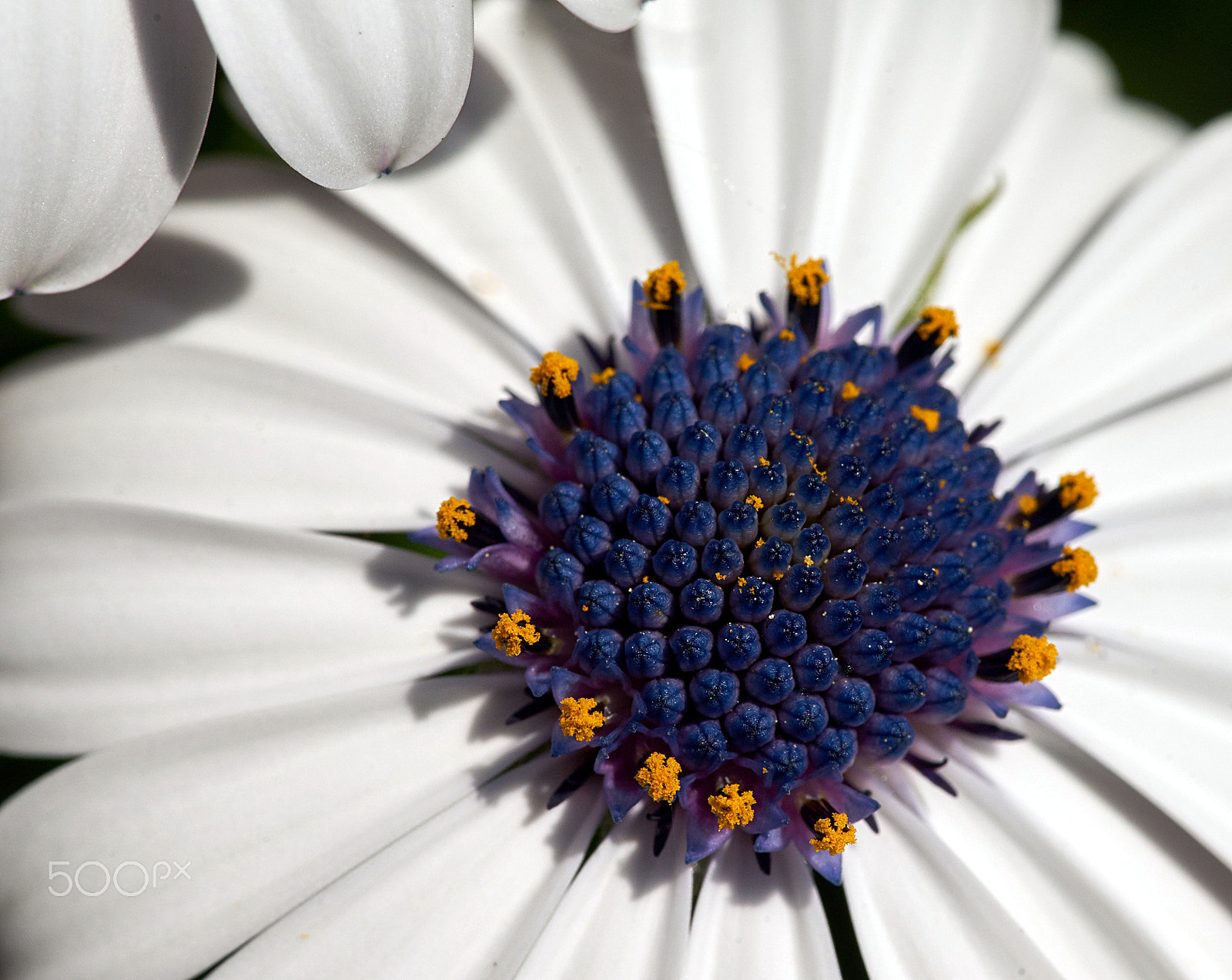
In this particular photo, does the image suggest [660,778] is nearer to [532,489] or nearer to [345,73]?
[532,489]

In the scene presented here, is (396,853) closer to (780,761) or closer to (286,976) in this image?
(286,976)

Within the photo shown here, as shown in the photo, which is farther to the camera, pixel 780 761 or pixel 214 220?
pixel 214 220

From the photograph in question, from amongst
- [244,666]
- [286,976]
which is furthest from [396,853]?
[244,666]

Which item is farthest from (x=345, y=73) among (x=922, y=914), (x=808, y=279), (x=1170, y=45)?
(x=1170, y=45)

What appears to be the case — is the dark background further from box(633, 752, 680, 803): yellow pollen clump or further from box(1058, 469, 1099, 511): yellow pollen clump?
box(633, 752, 680, 803): yellow pollen clump

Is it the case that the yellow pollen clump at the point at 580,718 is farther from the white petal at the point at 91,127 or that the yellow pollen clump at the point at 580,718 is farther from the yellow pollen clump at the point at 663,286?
the white petal at the point at 91,127

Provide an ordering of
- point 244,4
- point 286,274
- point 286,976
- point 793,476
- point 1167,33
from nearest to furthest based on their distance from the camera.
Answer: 1. point 244,4
2. point 286,976
3. point 793,476
4. point 286,274
5. point 1167,33
